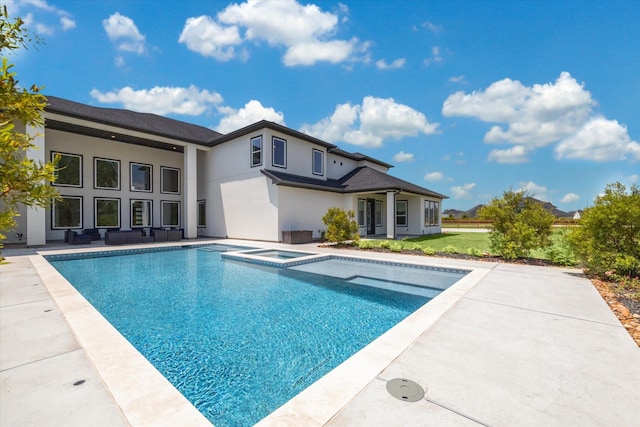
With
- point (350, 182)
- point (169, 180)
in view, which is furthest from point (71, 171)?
point (350, 182)

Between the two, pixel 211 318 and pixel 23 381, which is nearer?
pixel 23 381

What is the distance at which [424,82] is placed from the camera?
17797 mm

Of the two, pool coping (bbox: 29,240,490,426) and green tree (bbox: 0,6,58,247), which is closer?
green tree (bbox: 0,6,58,247)

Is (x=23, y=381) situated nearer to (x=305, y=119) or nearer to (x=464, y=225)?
(x=305, y=119)

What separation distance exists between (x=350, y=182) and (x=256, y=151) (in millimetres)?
7118

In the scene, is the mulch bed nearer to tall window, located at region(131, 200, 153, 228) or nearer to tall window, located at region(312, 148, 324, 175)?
tall window, located at region(312, 148, 324, 175)

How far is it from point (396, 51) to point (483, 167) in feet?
58.2

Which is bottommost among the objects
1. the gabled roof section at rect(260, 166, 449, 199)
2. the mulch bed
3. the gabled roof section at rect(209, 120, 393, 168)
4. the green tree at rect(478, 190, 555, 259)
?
the mulch bed

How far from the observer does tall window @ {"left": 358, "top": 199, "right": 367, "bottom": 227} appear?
1960cm

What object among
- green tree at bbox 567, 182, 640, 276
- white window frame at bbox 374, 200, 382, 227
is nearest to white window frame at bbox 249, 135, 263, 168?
white window frame at bbox 374, 200, 382, 227

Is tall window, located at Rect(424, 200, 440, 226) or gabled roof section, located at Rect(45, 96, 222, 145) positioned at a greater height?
gabled roof section, located at Rect(45, 96, 222, 145)

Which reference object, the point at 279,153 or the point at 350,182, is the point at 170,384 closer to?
the point at 279,153

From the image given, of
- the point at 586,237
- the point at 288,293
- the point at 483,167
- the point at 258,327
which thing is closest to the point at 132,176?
the point at 288,293

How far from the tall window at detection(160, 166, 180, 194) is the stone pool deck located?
16.6 metres
